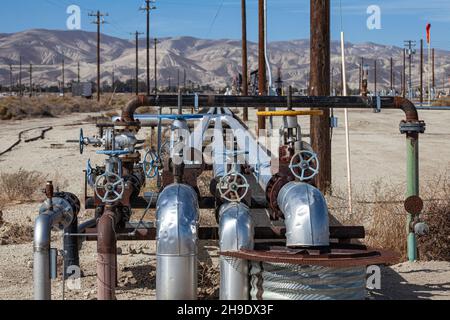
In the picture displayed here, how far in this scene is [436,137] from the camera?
104 feet

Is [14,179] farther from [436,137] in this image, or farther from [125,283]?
[436,137]

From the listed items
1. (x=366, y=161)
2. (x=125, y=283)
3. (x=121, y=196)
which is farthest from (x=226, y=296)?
(x=366, y=161)

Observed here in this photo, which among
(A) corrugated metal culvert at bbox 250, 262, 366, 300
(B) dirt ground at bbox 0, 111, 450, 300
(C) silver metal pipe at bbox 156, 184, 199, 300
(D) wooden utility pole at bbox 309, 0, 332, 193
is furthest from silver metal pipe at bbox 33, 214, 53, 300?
(D) wooden utility pole at bbox 309, 0, 332, 193

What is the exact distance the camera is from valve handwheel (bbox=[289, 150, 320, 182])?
646cm

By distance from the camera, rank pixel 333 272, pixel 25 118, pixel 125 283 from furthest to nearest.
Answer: pixel 25 118
pixel 125 283
pixel 333 272

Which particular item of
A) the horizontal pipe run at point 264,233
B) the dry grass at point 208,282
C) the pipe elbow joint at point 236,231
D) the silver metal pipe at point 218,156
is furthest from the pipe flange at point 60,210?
the silver metal pipe at point 218,156

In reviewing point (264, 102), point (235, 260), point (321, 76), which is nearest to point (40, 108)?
point (321, 76)

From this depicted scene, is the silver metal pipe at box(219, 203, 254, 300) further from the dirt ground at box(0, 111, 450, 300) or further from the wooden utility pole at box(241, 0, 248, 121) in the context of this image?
the wooden utility pole at box(241, 0, 248, 121)

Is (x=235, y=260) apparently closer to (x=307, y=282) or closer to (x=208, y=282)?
(x=307, y=282)

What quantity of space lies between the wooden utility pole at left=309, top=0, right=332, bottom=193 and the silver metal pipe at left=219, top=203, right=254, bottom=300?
303 inches

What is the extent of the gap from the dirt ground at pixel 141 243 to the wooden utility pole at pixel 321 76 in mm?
2425

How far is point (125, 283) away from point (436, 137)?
2594 cm

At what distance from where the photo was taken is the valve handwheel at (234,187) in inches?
249

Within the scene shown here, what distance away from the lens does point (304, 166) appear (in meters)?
6.50
